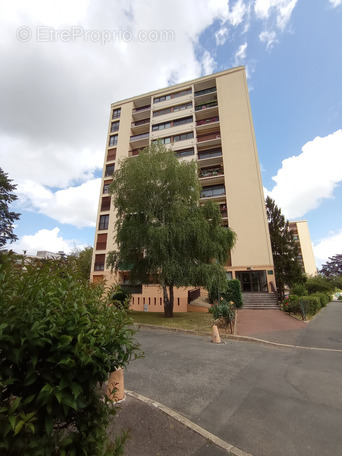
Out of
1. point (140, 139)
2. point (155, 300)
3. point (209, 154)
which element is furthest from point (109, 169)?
point (155, 300)

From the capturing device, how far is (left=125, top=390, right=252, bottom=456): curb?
9.20ft

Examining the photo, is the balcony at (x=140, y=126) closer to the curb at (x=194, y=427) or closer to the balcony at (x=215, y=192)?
the balcony at (x=215, y=192)

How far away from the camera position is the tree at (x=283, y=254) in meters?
24.6

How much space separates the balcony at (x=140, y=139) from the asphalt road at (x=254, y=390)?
2975 cm

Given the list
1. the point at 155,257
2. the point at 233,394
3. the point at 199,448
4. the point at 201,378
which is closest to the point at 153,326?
the point at 155,257

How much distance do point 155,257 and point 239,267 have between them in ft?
44.3

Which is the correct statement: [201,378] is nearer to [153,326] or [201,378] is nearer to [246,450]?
[246,450]

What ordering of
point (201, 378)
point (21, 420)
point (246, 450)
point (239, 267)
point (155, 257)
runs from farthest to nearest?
point (239, 267), point (155, 257), point (201, 378), point (246, 450), point (21, 420)

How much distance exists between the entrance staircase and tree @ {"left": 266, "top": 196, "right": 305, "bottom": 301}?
4942mm

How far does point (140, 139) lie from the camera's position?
3206 cm

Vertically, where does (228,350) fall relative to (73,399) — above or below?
below

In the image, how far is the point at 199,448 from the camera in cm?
286

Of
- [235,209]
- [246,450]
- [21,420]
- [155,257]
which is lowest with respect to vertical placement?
[246,450]

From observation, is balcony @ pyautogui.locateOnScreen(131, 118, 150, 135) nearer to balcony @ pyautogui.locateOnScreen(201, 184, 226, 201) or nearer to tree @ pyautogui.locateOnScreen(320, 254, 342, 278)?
balcony @ pyautogui.locateOnScreen(201, 184, 226, 201)
